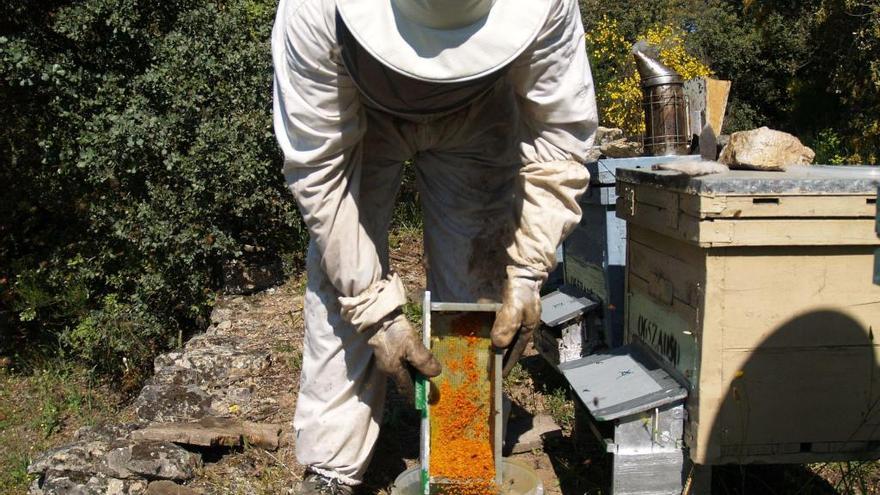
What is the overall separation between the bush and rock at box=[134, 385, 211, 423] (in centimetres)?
110

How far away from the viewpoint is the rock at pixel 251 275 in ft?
17.0

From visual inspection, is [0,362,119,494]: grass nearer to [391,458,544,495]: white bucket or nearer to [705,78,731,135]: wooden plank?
[391,458,544,495]: white bucket

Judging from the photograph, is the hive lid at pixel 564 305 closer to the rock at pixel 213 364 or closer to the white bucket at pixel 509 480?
the white bucket at pixel 509 480

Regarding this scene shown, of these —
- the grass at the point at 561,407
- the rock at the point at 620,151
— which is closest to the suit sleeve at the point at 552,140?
the grass at the point at 561,407

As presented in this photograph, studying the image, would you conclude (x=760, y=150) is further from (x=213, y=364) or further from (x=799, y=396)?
(x=213, y=364)

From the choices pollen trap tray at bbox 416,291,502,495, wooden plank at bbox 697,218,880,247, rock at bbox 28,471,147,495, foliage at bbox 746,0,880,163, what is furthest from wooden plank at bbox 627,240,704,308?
foliage at bbox 746,0,880,163

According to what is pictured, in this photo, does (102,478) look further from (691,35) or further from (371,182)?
(691,35)

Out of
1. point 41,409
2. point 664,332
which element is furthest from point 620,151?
point 41,409

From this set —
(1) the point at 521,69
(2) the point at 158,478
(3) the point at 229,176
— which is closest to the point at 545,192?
(1) the point at 521,69

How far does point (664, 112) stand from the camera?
12.8ft

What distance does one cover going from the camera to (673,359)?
8.31 ft

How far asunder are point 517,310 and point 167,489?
1465mm

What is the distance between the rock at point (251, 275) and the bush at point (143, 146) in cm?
11

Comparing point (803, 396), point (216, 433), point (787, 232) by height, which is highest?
point (787, 232)
